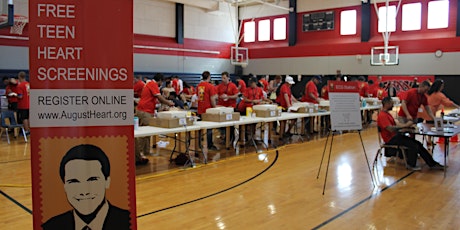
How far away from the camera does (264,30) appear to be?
19.2 metres

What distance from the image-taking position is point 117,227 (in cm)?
187

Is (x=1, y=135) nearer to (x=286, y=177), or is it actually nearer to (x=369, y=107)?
(x=286, y=177)

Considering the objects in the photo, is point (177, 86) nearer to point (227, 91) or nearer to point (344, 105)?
point (227, 91)

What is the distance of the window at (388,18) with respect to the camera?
51.1 ft

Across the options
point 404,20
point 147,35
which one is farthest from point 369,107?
point 147,35

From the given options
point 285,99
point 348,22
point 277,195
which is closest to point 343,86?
point 277,195

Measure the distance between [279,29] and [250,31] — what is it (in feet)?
5.28

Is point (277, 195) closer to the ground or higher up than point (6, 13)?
closer to the ground

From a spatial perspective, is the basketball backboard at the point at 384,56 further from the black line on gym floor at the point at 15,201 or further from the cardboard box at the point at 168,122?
the black line on gym floor at the point at 15,201

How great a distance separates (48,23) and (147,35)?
1460cm

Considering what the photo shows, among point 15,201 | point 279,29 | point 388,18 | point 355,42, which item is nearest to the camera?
point 15,201

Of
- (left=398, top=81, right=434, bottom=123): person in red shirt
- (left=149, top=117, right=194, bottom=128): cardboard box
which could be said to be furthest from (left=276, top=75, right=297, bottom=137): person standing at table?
(left=149, top=117, right=194, bottom=128): cardboard box

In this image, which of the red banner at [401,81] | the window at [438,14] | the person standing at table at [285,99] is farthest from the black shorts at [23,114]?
the window at [438,14]

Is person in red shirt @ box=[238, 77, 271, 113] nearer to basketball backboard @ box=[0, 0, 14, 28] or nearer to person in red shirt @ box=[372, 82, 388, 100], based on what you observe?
basketball backboard @ box=[0, 0, 14, 28]
